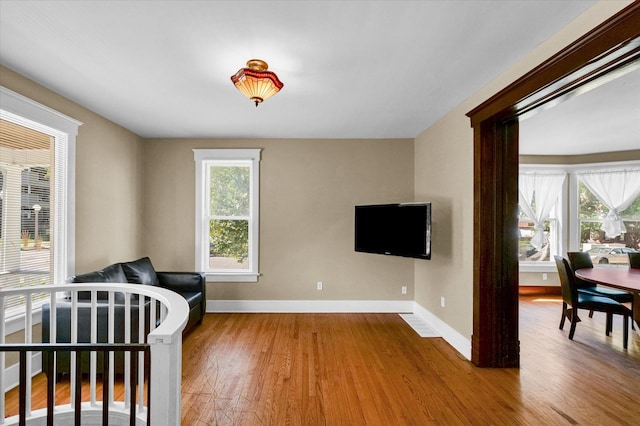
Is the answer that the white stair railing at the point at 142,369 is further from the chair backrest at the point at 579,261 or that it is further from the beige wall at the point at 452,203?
the chair backrest at the point at 579,261

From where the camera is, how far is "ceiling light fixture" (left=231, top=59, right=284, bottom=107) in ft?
7.29

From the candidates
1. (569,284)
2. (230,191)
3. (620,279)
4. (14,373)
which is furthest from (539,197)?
(14,373)

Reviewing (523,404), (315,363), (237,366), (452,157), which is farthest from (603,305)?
(237,366)

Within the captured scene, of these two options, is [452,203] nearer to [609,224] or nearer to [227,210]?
[227,210]

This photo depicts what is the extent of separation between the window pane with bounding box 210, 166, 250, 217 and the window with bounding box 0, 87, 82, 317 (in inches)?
69.2

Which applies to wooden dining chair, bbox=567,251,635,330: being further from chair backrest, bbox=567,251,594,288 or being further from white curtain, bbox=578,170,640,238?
white curtain, bbox=578,170,640,238

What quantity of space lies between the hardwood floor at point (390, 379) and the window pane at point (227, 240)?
1048mm

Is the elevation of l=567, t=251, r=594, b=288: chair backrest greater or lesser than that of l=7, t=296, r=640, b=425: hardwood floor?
greater

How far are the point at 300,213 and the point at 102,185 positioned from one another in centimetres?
249

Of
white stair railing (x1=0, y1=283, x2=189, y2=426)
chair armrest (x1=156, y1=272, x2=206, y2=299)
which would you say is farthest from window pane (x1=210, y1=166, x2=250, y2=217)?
white stair railing (x1=0, y1=283, x2=189, y2=426)

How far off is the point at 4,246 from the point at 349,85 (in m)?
3.22

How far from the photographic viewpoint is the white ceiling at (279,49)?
5.77 ft

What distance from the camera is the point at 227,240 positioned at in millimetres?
4562

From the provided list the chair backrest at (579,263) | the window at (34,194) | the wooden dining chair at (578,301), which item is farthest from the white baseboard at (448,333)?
the window at (34,194)
